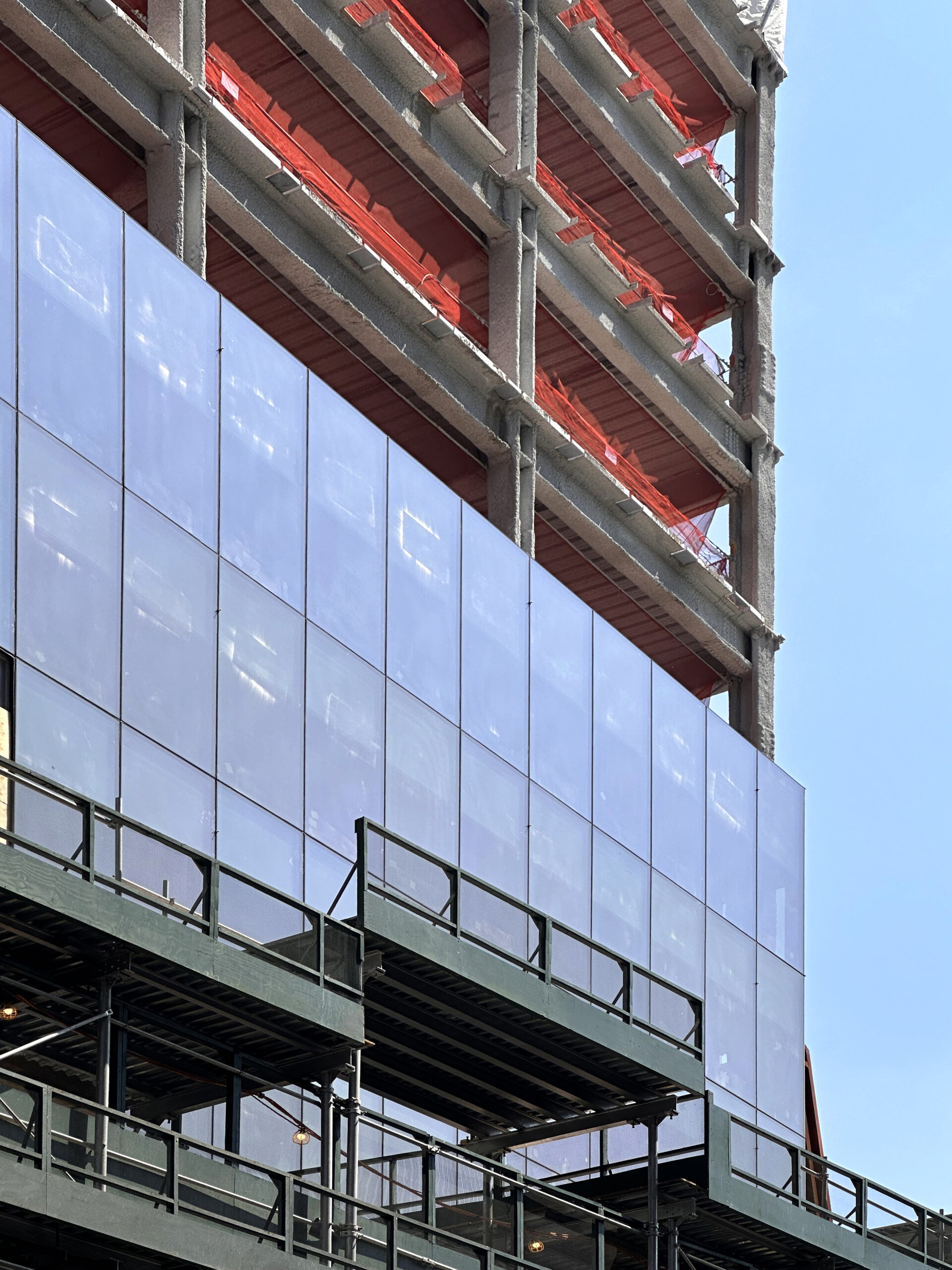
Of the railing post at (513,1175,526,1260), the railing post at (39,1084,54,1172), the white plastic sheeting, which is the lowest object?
the railing post at (39,1084,54,1172)

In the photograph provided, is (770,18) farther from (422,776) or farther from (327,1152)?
(327,1152)

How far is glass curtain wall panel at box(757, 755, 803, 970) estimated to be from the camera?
56.8 meters

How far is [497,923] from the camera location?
35938 millimetres

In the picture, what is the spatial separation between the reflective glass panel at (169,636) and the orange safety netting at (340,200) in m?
14.2

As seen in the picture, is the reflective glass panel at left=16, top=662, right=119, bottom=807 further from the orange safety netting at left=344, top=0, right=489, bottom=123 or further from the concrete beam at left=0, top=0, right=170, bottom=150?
the orange safety netting at left=344, top=0, right=489, bottom=123

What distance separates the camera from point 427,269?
57188mm

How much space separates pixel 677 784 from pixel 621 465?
12914 mm

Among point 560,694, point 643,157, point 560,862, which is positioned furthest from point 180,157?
point 643,157

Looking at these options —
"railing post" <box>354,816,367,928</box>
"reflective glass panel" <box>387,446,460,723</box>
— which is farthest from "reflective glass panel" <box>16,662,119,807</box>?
"reflective glass panel" <box>387,446,460,723</box>

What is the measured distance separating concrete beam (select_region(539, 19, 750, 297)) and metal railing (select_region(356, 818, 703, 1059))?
2849 centimetres

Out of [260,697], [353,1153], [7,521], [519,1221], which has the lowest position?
[519,1221]

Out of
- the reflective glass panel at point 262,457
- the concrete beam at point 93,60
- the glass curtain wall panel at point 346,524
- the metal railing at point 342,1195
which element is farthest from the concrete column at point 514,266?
the metal railing at point 342,1195

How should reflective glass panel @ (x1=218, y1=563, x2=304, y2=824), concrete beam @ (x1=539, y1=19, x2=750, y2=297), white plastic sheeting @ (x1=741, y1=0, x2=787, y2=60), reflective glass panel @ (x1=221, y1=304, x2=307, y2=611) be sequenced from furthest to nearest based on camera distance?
1. white plastic sheeting @ (x1=741, y1=0, x2=787, y2=60)
2. concrete beam @ (x1=539, y1=19, x2=750, y2=297)
3. reflective glass panel @ (x1=221, y1=304, x2=307, y2=611)
4. reflective glass panel @ (x1=218, y1=563, x2=304, y2=824)

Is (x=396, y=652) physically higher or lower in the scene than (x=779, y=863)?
lower
